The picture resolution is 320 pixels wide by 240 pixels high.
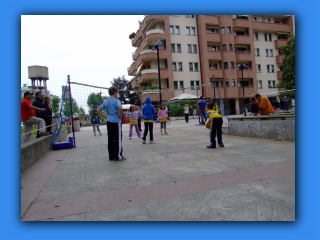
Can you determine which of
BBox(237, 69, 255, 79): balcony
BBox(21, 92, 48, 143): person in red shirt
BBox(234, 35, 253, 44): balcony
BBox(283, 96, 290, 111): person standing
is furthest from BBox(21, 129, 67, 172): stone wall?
BBox(234, 35, 253, 44): balcony

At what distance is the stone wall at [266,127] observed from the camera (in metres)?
7.52

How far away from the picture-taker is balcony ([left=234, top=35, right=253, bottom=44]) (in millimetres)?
40719

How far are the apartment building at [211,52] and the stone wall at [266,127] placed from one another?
87.5ft

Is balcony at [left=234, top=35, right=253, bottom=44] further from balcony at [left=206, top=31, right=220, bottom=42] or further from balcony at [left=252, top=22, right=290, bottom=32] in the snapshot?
balcony at [left=206, top=31, right=220, bottom=42]

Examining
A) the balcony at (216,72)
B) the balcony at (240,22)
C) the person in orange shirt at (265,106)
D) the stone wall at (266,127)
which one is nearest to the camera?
the stone wall at (266,127)

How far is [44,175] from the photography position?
472cm

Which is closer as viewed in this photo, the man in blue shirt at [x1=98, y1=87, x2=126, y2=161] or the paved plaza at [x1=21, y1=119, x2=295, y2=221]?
the paved plaza at [x1=21, y1=119, x2=295, y2=221]

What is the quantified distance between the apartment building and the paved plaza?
104 feet

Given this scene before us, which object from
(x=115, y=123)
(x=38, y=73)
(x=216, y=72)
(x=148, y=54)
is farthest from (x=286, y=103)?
(x=216, y=72)

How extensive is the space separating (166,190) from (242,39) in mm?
43246

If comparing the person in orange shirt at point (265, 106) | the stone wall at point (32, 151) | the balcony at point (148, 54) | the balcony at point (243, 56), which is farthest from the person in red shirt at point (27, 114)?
the balcony at point (243, 56)

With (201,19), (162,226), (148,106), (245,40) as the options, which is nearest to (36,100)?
(148,106)

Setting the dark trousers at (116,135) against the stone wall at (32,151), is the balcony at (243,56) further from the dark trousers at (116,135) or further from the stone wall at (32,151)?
the dark trousers at (116,135)

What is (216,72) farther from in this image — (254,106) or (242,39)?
(254,106)
